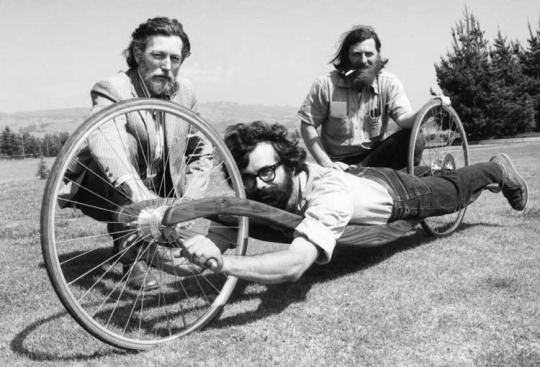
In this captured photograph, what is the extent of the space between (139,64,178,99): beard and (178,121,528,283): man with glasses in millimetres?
723

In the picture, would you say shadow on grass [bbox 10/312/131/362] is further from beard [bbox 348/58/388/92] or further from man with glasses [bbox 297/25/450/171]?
beard [bbox 348/58/388/92]

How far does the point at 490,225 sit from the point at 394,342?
3471 millimetres

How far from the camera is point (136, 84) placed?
413 cm

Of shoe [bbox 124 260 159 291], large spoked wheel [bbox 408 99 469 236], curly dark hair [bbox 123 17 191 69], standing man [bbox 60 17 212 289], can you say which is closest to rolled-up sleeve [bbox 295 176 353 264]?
standing man [bbox 60 17 212 289]

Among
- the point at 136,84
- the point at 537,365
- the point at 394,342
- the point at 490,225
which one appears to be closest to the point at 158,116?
the point at 136,84

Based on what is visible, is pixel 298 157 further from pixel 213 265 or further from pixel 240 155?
pixel 213 265

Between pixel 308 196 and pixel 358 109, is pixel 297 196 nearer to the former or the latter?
pixel 308 196

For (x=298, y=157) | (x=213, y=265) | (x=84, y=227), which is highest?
(x=298, y=157)

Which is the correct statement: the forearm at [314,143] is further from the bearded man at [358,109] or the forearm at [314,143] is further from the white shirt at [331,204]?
the white shirt at [331,204]

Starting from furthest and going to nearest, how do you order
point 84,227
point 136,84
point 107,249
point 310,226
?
point 84,227 → point 107,249 → point 136,84 → point 310,226

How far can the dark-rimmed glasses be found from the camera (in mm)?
3520

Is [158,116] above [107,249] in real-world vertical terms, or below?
above

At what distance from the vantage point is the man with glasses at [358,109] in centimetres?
566

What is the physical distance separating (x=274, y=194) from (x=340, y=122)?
2.58m
